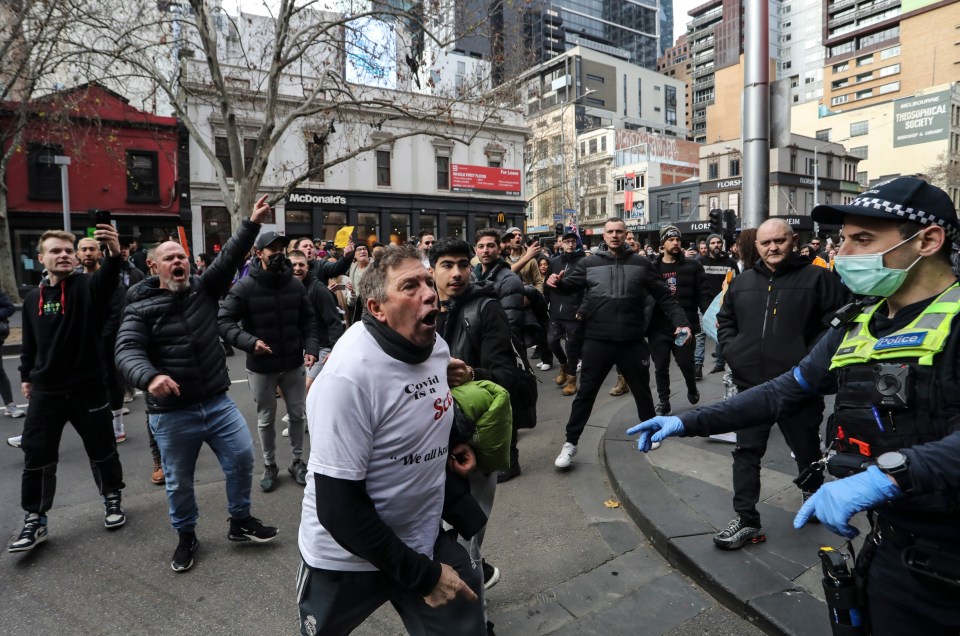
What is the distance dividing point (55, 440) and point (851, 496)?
15.2 ft

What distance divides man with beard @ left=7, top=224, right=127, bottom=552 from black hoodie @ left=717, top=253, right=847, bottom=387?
14.1 ft

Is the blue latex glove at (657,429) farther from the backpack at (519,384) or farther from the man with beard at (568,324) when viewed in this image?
the man with beard at (568,324)

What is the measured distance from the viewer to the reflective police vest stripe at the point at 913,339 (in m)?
1.57

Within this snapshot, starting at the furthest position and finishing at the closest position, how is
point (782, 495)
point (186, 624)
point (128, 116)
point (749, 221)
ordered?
point (128, 116)
point (749, 221)
point (782, 495)
point (186, 624)

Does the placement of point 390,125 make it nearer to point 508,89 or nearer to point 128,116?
point 128,116

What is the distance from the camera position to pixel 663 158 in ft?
207

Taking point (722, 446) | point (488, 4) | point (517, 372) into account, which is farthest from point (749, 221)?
point (488, 4)

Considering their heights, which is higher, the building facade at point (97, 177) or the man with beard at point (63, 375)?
the building facade at point (97, 177)

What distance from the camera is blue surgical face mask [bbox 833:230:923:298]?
174cm

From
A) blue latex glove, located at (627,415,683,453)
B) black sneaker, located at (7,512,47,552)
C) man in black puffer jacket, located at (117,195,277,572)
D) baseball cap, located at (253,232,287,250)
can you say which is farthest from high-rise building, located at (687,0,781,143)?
black sneaker, located at (7,512,47,552)

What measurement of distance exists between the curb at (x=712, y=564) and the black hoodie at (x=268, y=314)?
9.75 ft

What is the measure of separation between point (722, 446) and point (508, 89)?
1326cm

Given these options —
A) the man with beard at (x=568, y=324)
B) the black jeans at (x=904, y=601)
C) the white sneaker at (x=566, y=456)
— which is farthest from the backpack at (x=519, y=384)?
the man with beard at (x=568, y=324)

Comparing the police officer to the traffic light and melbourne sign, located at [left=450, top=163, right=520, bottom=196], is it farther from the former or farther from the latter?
melbourne sign, located at [left=450, top=163, right=520, bottom=196]
